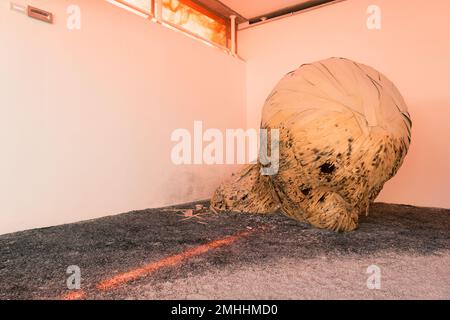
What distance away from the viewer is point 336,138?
1455 mm

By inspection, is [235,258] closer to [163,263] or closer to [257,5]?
[163,263]

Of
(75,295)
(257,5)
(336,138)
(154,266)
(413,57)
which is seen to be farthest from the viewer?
(257,5)

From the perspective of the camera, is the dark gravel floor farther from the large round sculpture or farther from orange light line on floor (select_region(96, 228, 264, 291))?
the large round sculpture

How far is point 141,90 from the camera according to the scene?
2.30m

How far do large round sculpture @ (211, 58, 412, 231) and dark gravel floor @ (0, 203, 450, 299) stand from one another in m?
0.16

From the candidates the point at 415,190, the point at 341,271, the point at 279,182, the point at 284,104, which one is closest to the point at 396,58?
the point at 415,190

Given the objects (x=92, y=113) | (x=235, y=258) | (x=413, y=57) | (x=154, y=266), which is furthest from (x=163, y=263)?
(x=413, y=57)

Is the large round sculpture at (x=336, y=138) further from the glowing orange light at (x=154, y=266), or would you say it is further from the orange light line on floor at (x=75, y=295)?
the orange light line on floor at (x=75, y=295)

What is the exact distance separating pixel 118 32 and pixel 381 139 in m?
1.85

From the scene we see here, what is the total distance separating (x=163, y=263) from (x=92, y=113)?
1271 mm

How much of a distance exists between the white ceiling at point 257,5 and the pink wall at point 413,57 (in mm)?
277

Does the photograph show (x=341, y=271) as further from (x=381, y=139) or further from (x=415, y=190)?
(x=415, y=190)

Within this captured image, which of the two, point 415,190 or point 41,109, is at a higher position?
point 41,109

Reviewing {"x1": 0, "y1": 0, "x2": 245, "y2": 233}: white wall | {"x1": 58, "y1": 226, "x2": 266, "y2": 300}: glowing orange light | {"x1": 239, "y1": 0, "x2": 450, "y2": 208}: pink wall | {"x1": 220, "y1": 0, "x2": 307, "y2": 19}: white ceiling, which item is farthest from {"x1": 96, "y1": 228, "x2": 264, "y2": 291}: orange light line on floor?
{"x1": 220, "y1": 0, "x2": 307, "y2": 19}: white ceiling
